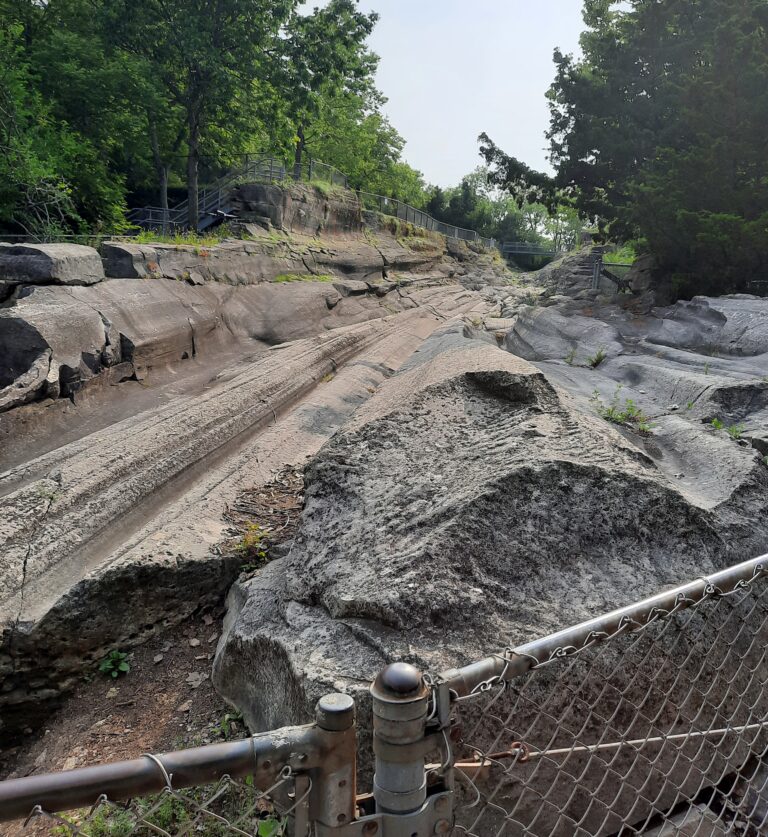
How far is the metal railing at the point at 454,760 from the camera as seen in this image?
0.95 m

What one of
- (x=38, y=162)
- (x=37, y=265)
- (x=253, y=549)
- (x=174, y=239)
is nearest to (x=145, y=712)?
(x=253, y=549)

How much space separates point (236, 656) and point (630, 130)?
546 inches

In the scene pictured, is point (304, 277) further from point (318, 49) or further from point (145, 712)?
point (145, 712)

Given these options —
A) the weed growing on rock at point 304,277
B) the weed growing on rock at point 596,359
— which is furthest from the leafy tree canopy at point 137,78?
the weed growing on rock at point 596,359

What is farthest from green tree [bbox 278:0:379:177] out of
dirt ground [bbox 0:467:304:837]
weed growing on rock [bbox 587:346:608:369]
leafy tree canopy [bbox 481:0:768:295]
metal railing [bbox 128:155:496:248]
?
dirt ground [bbox 0:467:304:837]

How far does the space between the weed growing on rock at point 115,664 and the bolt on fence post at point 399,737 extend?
2.76 m

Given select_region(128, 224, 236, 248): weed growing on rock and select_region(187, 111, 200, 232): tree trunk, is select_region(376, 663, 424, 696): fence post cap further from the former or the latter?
select_region(187, 111, 200, 232): tree trunk

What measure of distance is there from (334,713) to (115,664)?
2.88 meters

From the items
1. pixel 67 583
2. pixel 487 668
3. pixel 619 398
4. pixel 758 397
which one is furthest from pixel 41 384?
pixel 758 397

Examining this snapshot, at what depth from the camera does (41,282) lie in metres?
7.33

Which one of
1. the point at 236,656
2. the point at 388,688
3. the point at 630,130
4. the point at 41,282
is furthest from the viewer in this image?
the point at 630,130

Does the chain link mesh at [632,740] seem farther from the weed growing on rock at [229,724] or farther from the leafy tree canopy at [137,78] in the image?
the leafy tree canopy at [137,78]

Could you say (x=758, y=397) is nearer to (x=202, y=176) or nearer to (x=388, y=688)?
(x=388, y=688)

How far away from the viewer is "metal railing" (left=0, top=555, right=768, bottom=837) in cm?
95
